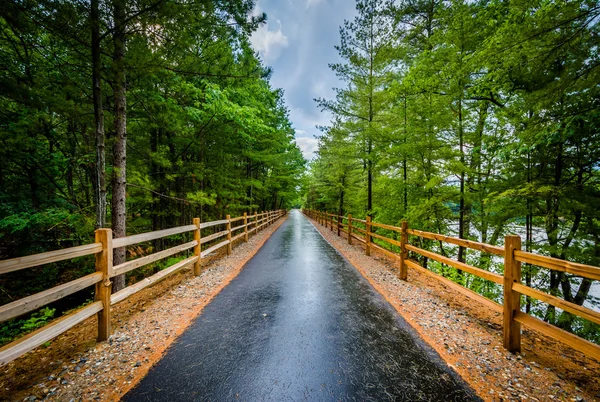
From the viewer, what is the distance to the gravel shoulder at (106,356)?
184 cm

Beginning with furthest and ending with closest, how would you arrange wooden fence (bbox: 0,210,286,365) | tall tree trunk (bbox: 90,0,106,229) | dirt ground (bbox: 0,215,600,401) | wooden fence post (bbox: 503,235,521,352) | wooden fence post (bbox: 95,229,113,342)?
1. tall tree trunk (bbox: 90,0,106,229)
2. wooden fence post (bbox: 95,229,113,342)
3. wooden fence post (bbox: 503,235,521,352)
4. dirt ground (bbox: 0,215,600,401)
5. wooden fence (bbox: 0,210,286,365)

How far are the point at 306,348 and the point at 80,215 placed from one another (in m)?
5.83

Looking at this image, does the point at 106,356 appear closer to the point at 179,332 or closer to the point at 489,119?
the point at 179,332

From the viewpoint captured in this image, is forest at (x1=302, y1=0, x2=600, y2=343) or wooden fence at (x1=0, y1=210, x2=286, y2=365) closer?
wooden fence at (x1=0, y1=210, x2=286, y2=365)

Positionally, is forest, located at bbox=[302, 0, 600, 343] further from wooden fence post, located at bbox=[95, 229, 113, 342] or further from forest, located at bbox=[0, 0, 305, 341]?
wooden fence post, located at bbox=[95, 229, 113, 342]

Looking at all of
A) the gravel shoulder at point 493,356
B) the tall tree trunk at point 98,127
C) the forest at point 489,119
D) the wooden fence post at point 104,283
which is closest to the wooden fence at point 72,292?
the wooden fence post at point 104,283

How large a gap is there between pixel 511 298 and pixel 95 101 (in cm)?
659

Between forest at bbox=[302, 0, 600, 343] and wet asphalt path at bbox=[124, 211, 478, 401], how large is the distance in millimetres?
3819

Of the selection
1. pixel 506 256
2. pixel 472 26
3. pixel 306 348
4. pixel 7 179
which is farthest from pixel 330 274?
pixel 7 179

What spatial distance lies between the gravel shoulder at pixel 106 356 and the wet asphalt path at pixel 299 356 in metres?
0.19

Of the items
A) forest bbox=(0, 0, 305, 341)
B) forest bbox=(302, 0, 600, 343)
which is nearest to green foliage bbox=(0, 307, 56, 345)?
forest bbox=(0, 0, 305, 341)

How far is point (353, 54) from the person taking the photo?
9.35 meters

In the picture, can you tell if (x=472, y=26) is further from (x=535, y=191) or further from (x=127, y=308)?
(x=127, y=308)

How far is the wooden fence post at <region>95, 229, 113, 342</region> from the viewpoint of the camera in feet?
8.34
